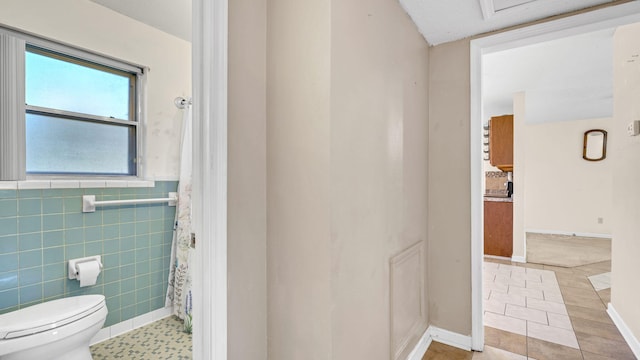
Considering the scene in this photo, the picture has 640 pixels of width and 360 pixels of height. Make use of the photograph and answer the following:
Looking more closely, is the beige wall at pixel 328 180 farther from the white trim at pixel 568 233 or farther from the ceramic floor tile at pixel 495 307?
the white trim at pixel 568 233

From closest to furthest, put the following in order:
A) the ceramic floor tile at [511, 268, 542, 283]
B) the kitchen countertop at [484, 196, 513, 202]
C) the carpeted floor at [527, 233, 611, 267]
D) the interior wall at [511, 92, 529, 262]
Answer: the ceramic floor tile at [511, 268, 542, 283], the interior wall at [511, 92, 529, 262], the carpeted floor at [527, 233, 611, 267], the kitchen countertop at [484, 196, 513, 202]

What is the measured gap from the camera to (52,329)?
1586 mm

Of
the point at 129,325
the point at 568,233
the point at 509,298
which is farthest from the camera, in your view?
the point at 568,233

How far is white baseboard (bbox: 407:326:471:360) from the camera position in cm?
203

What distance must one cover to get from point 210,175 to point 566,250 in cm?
631

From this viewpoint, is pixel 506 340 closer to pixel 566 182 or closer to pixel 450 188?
pixel 450 188

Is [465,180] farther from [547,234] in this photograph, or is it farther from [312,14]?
[547,234]

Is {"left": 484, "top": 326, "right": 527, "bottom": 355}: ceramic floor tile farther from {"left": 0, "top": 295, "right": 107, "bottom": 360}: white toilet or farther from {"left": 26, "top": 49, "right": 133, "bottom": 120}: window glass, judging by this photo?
{"left": 26, "top": 49, "right": 133, "bottom": 120}: window glass

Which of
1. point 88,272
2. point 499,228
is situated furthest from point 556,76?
point 88,272

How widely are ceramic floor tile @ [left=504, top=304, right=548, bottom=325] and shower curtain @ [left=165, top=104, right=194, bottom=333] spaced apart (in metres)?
2.90

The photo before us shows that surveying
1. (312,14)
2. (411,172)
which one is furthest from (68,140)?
(411,172)

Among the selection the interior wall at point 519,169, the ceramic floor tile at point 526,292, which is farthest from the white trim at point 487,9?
the interior wall at point 519,169

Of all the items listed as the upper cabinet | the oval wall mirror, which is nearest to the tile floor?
the upper cabinet

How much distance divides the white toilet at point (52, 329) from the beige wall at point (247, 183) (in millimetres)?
1157
